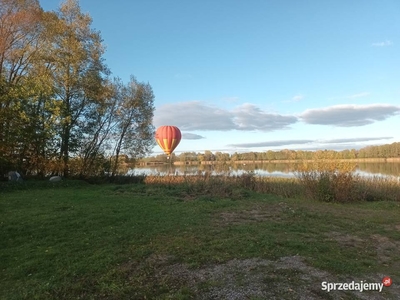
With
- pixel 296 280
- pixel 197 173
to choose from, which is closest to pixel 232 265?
pixel 296 280

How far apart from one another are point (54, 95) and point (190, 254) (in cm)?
1763

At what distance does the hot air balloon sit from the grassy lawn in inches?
665

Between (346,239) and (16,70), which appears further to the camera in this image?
(16,70)

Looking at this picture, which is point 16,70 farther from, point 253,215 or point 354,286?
point 354,286

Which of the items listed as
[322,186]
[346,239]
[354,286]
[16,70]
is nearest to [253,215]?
[346,239]

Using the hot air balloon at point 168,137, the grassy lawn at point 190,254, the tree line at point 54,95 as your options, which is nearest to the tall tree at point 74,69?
the tree line at point 54,95

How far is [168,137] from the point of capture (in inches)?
987

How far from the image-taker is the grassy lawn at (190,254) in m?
3.53

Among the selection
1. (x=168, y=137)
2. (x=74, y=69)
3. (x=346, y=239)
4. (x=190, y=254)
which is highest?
(x=74, y=69)

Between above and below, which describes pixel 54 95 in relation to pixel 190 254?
above

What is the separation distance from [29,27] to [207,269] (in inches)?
799

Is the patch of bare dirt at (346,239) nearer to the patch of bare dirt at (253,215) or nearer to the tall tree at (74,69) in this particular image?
the patch of bare dirt at (253,215)

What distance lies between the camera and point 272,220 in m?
7.51

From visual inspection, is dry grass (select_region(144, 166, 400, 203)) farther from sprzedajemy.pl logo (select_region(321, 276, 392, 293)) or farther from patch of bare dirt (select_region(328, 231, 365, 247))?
sprzedajemy.pl logo (select_region(321, 276, 392, 293))
